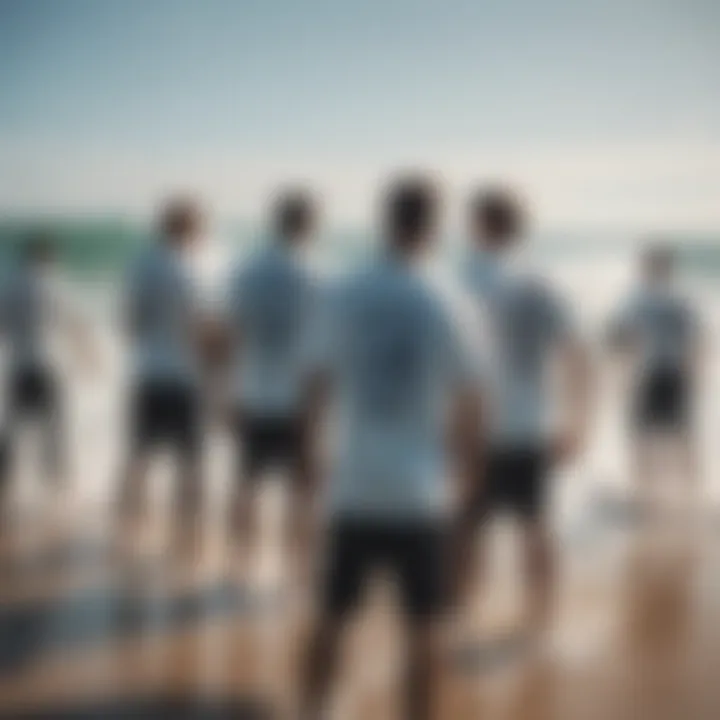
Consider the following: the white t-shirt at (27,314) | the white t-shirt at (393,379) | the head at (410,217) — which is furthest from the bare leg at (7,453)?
the head at (410,217)

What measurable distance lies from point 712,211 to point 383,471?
189cm

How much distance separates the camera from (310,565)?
109 inches

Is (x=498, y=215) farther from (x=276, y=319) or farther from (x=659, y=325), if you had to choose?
(x=659, y=325)

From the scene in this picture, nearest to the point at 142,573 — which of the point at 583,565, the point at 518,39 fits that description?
the point at 583,565

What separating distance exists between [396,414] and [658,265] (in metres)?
1.63

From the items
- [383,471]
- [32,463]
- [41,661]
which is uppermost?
Answer: [383,471]

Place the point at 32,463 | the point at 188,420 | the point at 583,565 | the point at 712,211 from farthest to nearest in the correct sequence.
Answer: the point at 712,211 → the point at 32,463 → the point at 583,565 → the point at 188,420

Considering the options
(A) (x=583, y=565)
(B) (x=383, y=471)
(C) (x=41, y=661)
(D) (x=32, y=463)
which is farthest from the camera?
(D) (x=32, y=463)

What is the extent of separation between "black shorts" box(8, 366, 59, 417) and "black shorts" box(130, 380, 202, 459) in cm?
28

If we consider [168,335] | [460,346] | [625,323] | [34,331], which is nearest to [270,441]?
[168,335]

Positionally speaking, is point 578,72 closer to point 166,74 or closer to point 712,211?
point 712,211

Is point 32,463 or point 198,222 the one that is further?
point 32,463

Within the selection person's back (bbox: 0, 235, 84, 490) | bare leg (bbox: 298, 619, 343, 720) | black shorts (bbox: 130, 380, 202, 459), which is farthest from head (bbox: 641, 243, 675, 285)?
bare leg (bbox: 298, 619, 343, 720)

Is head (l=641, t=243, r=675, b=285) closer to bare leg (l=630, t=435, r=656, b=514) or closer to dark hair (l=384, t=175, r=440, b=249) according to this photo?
bare leg (l=630, t=435, r=656, b=514)
